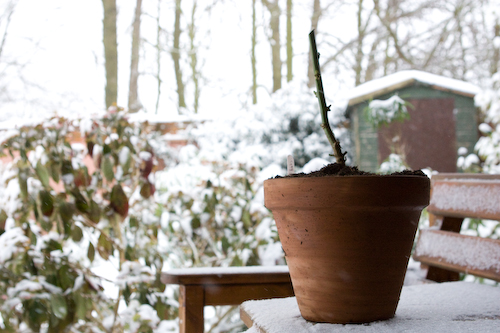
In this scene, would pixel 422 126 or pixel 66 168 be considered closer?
pixel 66 168

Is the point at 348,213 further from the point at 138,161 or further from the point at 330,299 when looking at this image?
the point at 138,161

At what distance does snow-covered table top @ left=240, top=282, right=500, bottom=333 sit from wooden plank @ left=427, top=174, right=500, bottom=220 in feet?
0.71

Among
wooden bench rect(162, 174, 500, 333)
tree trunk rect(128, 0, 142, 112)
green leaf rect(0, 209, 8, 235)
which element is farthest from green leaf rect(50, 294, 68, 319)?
tree trunk rect(128, 0, 142, 112)

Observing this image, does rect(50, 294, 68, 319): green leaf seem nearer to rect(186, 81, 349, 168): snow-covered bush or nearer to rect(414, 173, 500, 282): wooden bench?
rect(414, 173, 500, 282): wooden bench

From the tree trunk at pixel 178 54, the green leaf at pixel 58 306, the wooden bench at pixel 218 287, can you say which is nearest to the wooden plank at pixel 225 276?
the wooden bench at pixel 218 287

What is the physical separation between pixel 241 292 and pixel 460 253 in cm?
56

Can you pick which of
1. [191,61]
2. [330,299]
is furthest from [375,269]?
[191,61]

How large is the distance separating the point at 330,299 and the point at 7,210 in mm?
1359

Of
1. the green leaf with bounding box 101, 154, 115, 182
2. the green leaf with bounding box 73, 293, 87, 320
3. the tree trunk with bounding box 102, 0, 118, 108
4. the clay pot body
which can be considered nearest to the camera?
the clay pot body

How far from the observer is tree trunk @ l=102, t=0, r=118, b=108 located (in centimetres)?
635

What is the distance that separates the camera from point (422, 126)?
5.85 metres

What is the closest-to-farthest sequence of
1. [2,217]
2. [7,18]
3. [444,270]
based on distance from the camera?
[444,270] → [2,217] → [7,18]

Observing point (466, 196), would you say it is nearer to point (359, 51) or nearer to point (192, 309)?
point (192, 309)

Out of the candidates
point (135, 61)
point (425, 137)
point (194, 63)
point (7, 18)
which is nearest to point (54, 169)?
point (425, 137)
